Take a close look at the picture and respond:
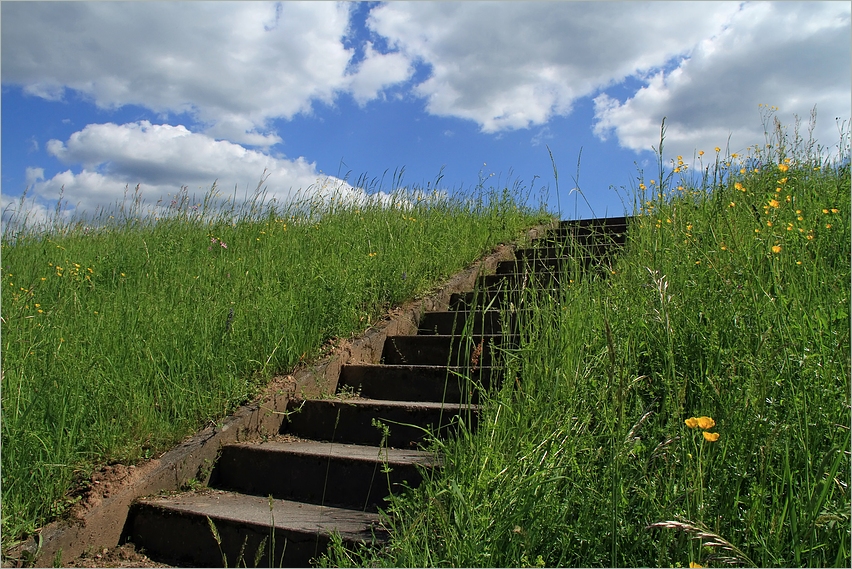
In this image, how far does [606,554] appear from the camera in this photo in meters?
2.01

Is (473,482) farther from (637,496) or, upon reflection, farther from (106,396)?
(106,396)

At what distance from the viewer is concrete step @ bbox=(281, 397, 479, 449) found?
12.6 ft

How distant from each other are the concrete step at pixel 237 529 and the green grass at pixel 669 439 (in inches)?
8.9

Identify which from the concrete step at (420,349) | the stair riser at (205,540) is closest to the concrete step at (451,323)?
the concrete step at (420,349)

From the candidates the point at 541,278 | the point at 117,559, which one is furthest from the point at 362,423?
the point at 541,278

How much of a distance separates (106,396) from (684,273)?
3.59 metres

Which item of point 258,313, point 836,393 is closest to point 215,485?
point 258,313

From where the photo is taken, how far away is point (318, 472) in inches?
140

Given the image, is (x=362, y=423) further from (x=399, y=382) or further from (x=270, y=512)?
(x=270, y=512)

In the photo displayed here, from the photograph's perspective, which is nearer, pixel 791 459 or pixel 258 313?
pixel 791 459

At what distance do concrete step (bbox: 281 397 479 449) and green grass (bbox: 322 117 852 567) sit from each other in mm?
511

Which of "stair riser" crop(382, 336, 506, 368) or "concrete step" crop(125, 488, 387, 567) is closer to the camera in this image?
"concrete step" crop(125, 488, 387, 567)

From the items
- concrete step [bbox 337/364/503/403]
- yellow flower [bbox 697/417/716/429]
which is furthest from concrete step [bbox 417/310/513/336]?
yellow flower [bbox 697/417/716/429]

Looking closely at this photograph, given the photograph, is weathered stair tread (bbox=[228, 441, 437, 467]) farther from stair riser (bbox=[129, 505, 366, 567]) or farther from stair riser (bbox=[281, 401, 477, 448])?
stair riser (bbox=[129, 505, 366, 567])
